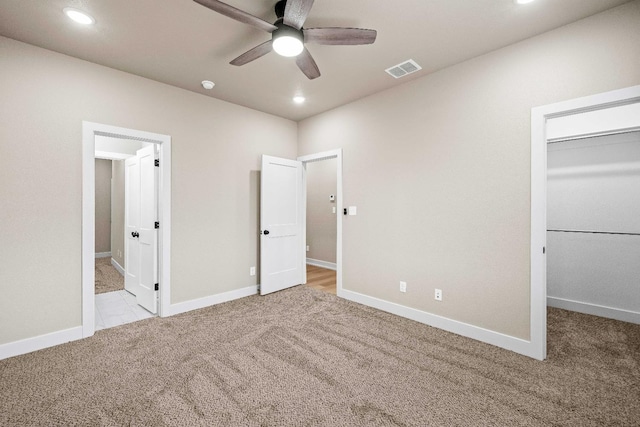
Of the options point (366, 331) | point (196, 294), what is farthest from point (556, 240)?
point (196, 294)

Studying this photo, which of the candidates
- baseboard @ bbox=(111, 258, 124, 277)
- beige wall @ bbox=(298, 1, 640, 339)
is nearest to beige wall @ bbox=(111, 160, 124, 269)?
baseboard @ bbox=(111, 258, 124, 277)

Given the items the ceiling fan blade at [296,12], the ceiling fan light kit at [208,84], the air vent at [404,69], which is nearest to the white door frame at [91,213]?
the ceiling fan light kit at [208,84]

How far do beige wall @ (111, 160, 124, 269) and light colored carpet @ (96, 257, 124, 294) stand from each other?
0.71ft

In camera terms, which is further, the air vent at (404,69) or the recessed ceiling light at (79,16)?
the air vent at (404,69)

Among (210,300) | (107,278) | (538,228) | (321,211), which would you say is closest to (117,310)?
(210,300)

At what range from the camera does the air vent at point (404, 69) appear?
9.65 feet

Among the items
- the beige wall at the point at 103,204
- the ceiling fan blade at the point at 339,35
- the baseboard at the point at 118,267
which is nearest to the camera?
the ceiling fan blade at the point at 339,35

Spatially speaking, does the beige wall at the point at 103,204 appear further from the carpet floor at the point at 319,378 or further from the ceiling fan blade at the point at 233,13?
the ceiling fan blade at the point at 233,13

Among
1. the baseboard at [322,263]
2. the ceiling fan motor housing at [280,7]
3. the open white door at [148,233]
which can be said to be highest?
the ceiling fan motor housing at [280,7]

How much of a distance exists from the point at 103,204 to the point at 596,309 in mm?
9818

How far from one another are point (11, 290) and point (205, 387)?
81.3 inches

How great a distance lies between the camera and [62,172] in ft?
9.03

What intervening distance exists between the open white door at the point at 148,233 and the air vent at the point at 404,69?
2.97 meters

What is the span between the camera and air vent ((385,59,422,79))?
9.65 feet
